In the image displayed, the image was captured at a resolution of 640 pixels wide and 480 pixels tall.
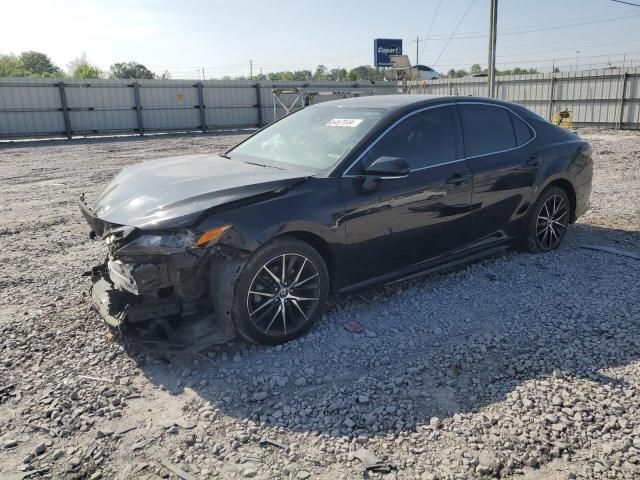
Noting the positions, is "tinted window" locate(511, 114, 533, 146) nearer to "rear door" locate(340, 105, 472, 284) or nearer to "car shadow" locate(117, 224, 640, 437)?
"rear door" locate(340, 105, 472, 284)

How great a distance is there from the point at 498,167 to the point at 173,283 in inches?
128

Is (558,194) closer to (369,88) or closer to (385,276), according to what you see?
(385,276)

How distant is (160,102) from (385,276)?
76.5 ft

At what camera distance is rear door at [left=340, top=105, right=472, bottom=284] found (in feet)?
13.5

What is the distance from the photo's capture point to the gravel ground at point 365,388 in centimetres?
269

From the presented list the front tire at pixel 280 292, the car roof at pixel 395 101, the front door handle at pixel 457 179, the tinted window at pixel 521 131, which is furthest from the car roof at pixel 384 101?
the front tire at pixel 280 292

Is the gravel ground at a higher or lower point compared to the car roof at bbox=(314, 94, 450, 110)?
lower

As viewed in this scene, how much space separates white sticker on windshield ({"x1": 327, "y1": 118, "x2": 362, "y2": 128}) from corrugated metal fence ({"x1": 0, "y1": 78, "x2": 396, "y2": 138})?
49.4 ft

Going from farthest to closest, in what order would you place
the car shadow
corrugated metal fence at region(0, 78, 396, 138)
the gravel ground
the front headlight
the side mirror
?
corrugated metal fence at region(0, 78, 396, 138) < the side mirror < the front headlight < the car shadow < the gravel ground

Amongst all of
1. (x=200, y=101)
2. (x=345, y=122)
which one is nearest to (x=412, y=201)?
(x=345, y=122)

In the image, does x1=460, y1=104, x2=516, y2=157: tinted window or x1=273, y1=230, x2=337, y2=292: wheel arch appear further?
x1=460, y1=104, x2=516, y2=157: tinted window

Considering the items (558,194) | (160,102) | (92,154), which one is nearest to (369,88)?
(160,102)

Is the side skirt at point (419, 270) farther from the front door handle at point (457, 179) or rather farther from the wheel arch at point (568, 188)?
the wheel arch at point (568, 188)

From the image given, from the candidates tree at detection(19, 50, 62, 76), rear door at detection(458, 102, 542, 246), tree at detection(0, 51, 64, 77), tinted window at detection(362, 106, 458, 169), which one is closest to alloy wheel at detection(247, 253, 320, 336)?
tinted window at detection(362, 106, 458, 169)
